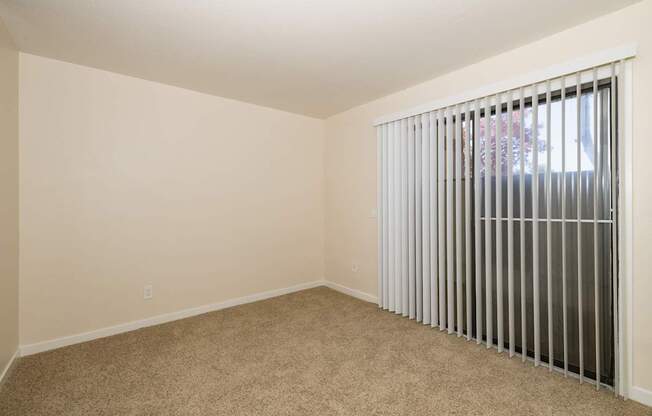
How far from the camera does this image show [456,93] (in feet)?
9.37

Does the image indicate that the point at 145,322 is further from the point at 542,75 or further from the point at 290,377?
the point at 542,75

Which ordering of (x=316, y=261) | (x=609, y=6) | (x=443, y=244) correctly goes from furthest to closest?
(x=316, y=261), (x=443, y=244), (x=609, y=6)

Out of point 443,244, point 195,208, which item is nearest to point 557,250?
point 443,244

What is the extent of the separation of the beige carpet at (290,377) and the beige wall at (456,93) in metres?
0.72

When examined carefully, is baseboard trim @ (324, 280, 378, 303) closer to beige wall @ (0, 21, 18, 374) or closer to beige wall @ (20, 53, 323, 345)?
beige wall @ (20, 53, 323, 345)

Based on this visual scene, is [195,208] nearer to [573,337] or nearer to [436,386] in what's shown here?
[436,386]

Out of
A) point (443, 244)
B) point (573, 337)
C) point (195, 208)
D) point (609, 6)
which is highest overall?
point (609, 6)

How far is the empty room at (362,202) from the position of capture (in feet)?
6.39

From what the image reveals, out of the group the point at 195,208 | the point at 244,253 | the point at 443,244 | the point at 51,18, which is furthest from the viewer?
the point at 244,253

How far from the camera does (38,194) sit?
259 centimetres

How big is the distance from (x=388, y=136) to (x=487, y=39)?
133 centimetres

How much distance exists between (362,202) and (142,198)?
2.41m

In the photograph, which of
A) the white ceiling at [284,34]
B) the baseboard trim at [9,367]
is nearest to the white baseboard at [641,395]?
the white ceiling at [284,34]

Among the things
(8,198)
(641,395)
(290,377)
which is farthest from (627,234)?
(8,198)
